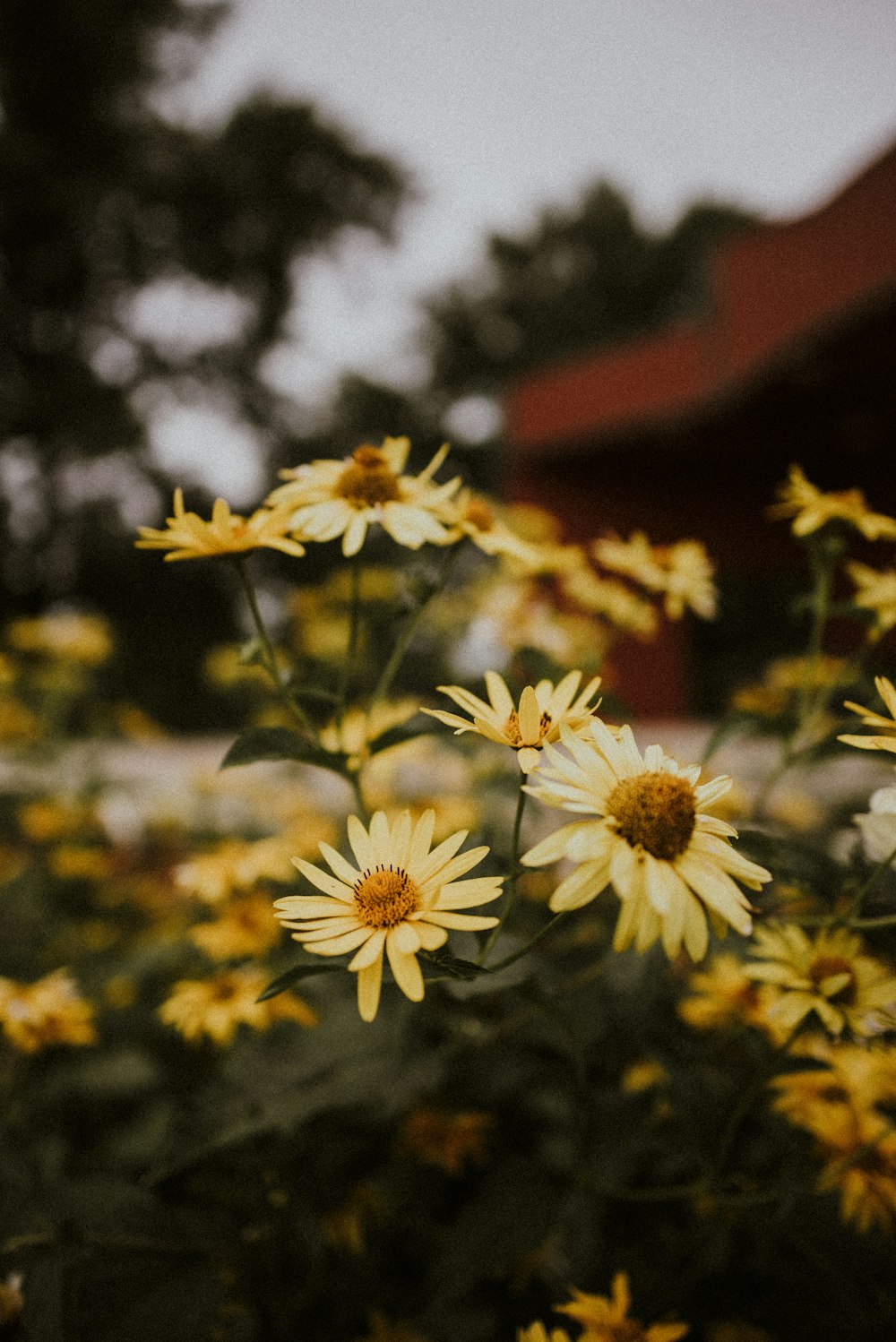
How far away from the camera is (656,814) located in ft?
1.96

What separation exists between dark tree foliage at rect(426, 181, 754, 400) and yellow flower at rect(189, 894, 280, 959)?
72.1ft

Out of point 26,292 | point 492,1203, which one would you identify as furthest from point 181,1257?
point 26,292

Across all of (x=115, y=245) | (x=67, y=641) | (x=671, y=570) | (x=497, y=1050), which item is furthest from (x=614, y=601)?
(x=115, y=245)

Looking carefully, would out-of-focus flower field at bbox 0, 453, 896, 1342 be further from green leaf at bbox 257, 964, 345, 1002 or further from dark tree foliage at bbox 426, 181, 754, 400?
dark tree foliage at bbox 426, 181, 754, 400

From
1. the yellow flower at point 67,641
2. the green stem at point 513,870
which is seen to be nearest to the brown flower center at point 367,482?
the green stem at point 513,870

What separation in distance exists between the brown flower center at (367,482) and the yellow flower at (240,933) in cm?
74

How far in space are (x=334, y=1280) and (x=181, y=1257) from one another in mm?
218

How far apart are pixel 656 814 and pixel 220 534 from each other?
1.72 feet

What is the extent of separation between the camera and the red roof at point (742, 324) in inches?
219

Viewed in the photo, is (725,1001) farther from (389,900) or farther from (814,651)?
(389,900)

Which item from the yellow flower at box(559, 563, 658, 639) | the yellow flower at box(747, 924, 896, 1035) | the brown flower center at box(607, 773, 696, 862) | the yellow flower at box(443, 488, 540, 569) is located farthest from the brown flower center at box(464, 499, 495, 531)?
the yellow flower at box(747, 924, 896, 1035)

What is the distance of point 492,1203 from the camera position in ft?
3.33

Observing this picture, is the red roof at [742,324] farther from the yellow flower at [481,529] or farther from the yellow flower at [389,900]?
the yellow flower at [389,900]

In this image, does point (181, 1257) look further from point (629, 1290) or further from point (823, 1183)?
point (823, 1183)
